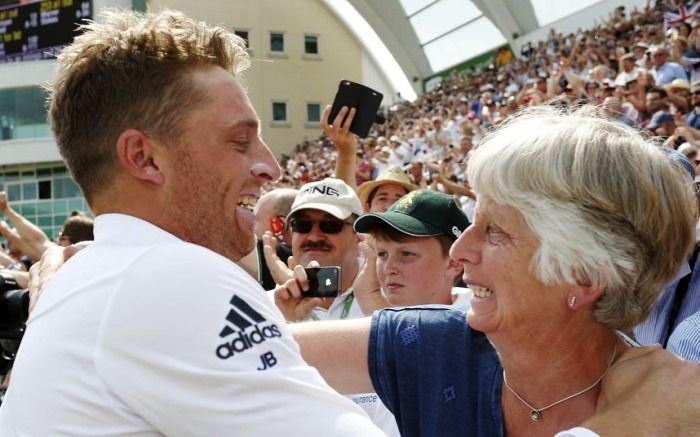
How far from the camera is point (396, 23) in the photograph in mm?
35688

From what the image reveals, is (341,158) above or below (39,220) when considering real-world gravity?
above

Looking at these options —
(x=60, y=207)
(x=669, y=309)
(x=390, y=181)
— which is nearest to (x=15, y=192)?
(x=60, y=207)

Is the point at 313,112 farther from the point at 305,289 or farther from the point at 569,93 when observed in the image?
the point at 305,289

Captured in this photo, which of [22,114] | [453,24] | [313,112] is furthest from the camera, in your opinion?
[313,112]

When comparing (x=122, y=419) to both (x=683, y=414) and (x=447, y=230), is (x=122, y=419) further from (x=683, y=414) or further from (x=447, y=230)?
(x=447, y=230)

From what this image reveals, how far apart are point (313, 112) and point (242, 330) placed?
3896cm

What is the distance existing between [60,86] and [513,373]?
44.2 inches

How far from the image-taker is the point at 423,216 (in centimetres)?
327

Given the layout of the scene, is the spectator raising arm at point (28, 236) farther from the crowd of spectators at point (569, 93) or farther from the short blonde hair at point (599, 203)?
the short blonde hair at point (599, 203)

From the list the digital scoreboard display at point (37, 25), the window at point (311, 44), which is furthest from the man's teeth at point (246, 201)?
the window at point (311, 44)

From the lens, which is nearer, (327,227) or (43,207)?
(327,227)

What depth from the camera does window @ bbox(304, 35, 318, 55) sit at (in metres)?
40.1

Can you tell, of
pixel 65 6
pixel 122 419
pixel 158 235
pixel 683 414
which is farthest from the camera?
pixel 65 6

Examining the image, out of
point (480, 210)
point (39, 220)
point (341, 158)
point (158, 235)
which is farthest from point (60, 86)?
point (39, 220)
